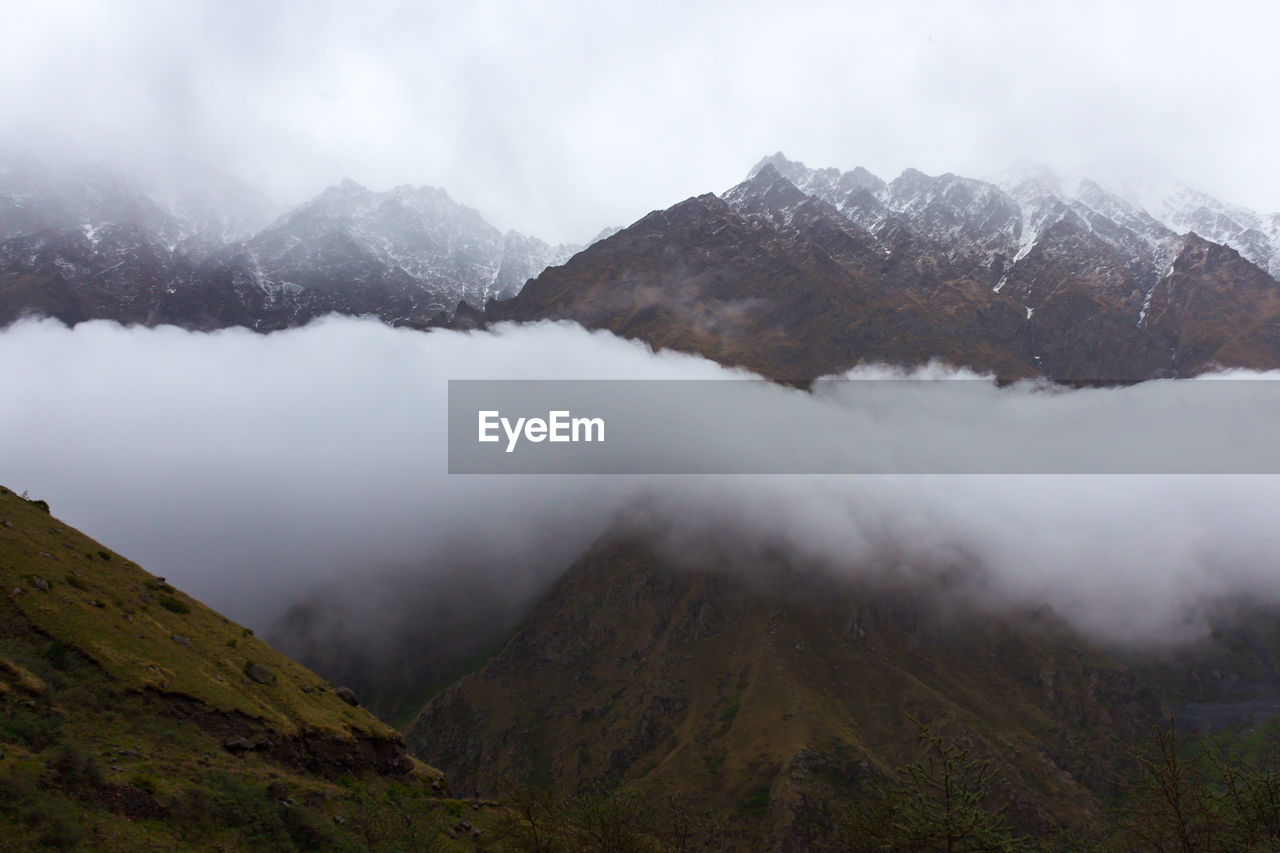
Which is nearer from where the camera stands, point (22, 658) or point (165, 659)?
point (22, 658)

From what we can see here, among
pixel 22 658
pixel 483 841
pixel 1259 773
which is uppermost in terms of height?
pixel 22 658

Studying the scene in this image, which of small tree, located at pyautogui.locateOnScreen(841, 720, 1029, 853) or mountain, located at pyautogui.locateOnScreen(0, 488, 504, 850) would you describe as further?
mountain, located at pyautogui.locateOnScreen(0, 488, 504, 850)

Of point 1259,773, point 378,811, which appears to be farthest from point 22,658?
point 1259,773

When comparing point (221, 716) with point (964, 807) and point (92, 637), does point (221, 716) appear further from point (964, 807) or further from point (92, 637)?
point (964, 807)

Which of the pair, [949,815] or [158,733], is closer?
[949,815]

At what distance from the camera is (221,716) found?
214 feet

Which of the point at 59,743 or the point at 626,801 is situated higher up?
the point at 59,743

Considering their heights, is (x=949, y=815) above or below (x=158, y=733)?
below

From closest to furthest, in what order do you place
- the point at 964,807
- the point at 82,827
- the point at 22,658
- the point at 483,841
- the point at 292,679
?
the point at 82,827 < the point at 964,807 < the point at 22,658 < the point at 483,841 < the point at 292,679

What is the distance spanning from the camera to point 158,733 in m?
57.9

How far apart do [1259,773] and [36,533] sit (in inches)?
4111

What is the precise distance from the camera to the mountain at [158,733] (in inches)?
1774

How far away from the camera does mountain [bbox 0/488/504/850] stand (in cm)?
4506

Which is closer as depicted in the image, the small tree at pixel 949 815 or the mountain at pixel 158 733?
the small tree at pixel 949 815
